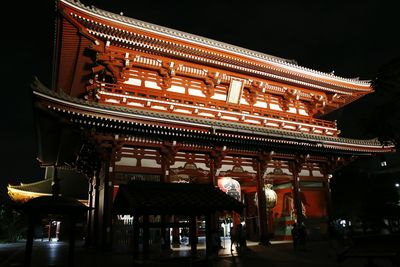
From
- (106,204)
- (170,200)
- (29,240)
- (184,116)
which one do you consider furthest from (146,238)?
(184,116)

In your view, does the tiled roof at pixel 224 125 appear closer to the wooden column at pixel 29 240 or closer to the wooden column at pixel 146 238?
the wooden column at pixel 29 240

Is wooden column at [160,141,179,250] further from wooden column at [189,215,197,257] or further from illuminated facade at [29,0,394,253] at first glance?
wooden column at [189,215,197,257]

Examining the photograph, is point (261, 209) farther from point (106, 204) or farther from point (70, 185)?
point (70, 185)

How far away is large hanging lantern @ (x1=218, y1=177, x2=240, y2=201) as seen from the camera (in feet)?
65.5

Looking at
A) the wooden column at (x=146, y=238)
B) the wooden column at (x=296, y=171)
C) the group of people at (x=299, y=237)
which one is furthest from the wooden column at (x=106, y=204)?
the wooden column at (x=296, y=171)

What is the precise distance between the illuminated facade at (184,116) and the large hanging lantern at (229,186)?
0.65m

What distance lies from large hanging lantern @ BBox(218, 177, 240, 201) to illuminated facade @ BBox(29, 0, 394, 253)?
65cm

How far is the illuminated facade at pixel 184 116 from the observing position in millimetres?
16969

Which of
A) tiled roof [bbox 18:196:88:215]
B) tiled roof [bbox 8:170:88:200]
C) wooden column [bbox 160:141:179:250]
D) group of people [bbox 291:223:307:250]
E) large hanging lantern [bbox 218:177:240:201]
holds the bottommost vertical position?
group of people [bbox 291:223:307:250]

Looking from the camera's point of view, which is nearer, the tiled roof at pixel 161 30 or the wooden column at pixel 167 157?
the tiled roof at pixel 161 30

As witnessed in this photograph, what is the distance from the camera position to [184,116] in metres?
18.4

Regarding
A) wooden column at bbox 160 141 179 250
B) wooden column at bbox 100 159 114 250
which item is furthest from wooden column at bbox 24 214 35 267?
wooden column at bbox 160 141 179 250

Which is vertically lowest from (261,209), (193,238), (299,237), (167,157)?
(299,237)

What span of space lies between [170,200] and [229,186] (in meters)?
11.0
